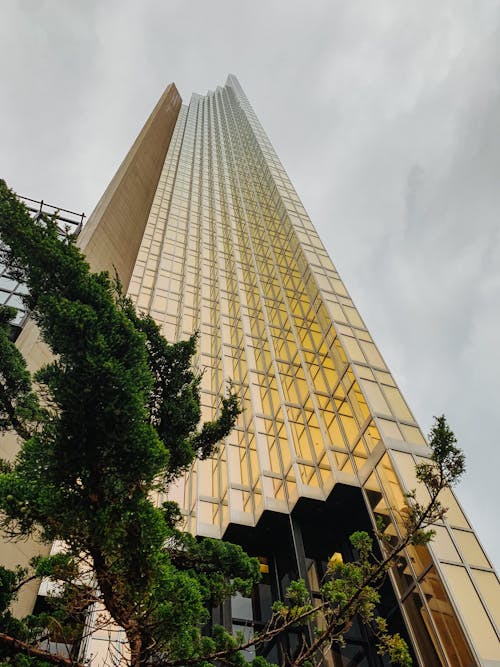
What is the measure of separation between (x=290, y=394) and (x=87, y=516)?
46.7ft

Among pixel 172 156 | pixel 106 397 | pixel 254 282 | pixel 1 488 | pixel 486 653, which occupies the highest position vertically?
pixel 172 156

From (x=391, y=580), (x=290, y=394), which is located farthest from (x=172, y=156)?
(x=391, y=580)

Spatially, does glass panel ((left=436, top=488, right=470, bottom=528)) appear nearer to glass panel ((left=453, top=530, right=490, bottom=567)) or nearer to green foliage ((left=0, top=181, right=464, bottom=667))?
glass panel ((left=453, top=530, right=490, bottom=567))

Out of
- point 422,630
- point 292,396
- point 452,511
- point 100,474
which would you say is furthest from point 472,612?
point 292,396

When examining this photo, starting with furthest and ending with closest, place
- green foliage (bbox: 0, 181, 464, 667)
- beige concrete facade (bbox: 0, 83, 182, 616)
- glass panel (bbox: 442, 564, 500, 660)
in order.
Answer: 1. beige concrete facade (bbox: 0, 83, 182, 616)
2. glass panel (bbox: 442, 564, 500, 660)
3. green foliage (bbox: 0, 181, 464, 667)

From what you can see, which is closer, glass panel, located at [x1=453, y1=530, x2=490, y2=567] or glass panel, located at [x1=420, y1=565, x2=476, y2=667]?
glass panel, located at [x1=420, y1=565, x2=476, y2=667]

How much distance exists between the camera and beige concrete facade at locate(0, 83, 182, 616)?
15.3 meters

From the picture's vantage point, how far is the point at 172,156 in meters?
57.2

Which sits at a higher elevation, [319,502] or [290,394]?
[290,394]

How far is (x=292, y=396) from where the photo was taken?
20.1 metres

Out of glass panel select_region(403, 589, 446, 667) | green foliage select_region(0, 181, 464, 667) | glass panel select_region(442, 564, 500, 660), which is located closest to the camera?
green foliage select_region(0, 181, 464, 667)

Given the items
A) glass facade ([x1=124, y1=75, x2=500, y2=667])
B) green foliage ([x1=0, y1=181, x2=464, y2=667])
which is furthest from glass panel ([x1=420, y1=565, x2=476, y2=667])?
green foliage ([x1=0, y1=181, x2=464, y2=667])

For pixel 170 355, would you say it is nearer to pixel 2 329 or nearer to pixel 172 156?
pixel 2 329

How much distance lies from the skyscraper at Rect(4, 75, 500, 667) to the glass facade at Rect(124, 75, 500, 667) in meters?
0.06
